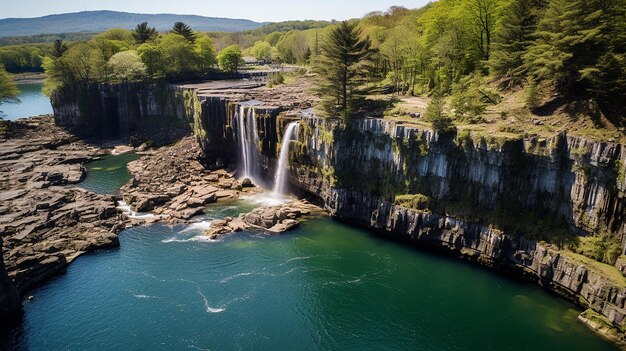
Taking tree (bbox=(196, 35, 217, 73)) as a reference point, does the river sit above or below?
below

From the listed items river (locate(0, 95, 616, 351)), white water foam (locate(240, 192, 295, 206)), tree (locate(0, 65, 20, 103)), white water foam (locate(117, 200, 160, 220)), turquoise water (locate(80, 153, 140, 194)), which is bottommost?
river (locate(0, 95, 616, 351))

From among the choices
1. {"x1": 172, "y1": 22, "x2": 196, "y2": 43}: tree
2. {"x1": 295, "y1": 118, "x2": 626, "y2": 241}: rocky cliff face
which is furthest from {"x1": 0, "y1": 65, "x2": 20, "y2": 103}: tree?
{"x1": 295, "y1": 118, "x2": 626, "y2": 241}: rocky cliff face

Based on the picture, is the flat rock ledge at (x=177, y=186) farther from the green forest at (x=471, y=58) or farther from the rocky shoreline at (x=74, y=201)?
the green forest at (x=471, y=58)

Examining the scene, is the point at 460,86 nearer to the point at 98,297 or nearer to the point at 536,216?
the point at 536,216

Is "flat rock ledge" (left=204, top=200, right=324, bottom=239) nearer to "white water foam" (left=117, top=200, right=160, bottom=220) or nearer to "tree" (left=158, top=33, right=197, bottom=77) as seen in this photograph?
"white water foam" (left=117, top=200, right=160, bottom=220)

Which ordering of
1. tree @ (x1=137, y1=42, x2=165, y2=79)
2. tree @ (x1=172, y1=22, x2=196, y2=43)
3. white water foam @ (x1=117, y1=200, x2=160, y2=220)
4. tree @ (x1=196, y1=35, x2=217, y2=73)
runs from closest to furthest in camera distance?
1. white water foam @ (x1=117, y1=200, x2=160, y2=220)
2. tree @ (x1=137, y1=42, x2=165, y2=79)
3. tree @ (x1=196, y1=35, x2=217, y2=73)
4. tree @ (x1=172, y1=22, x2=196, y2=43)

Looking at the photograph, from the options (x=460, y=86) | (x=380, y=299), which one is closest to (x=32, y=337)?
(x=380, y=299)
